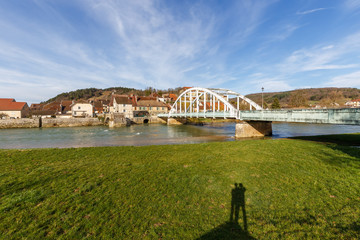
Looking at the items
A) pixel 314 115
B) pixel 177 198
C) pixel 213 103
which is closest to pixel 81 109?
pixel 213 103

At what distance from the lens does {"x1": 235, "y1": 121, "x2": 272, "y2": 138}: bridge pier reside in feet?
81.9

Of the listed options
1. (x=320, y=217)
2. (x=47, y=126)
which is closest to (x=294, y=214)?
(x=320, y=217)

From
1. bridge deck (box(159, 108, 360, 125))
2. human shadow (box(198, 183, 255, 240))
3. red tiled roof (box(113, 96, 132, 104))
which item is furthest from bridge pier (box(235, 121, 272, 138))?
red tiled roof (box(113, 96, 132, 104))

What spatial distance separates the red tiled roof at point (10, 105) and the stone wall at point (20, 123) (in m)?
20.1

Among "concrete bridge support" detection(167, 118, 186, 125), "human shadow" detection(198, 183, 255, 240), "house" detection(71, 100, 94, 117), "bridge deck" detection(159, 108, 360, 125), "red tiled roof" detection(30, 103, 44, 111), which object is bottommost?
"human shadow" detection(198, 183, 255, 240)

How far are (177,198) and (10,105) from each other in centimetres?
8486

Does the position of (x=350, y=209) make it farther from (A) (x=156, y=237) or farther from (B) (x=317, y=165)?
(A) (x=156, y=237)

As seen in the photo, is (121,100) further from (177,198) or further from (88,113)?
(177,198)

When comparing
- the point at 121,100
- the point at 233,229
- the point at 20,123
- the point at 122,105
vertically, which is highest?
the point at 121,100

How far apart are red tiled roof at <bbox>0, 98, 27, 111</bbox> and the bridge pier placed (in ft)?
258

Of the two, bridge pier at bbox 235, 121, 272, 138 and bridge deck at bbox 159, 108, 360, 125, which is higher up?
bridge deck at bbox 159, 108, 360, 125

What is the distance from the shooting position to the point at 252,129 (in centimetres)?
2552

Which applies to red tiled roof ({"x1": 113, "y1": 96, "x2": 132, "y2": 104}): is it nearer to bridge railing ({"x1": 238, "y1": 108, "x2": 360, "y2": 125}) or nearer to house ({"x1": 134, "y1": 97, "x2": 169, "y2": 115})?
house ({"x1": 134, "y1": 97, "x2": 169, "y2": 115})

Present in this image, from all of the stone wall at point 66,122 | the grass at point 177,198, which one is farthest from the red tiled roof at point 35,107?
the grass at point 177,198
